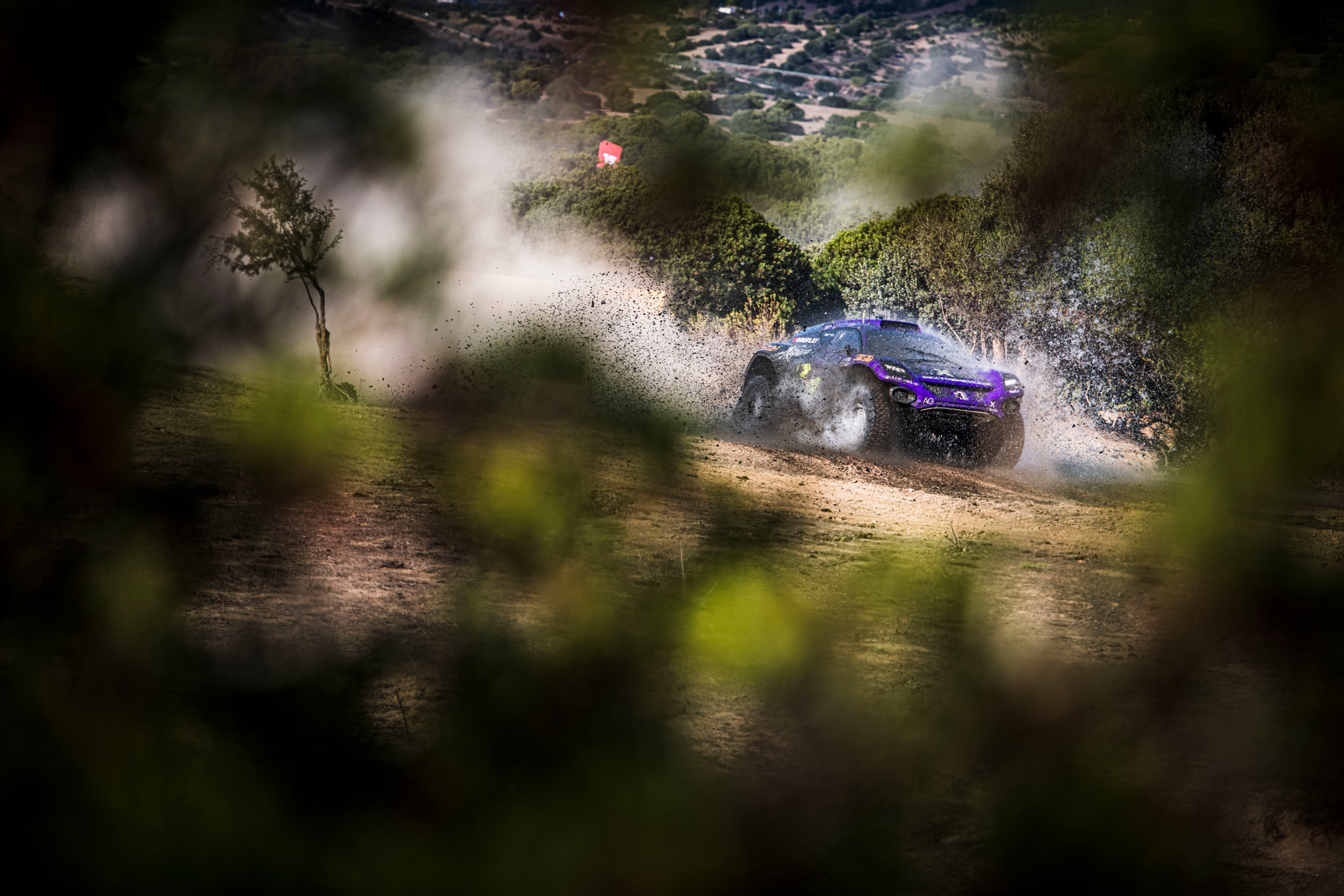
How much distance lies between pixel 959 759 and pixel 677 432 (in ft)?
3.05

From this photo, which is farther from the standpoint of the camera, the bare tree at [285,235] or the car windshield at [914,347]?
the car windshield at [914,347]

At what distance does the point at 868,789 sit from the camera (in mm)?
2008

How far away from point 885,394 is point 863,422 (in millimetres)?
320

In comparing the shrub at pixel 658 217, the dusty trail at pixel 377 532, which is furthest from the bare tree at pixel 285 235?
the shrub at pixel 658 217

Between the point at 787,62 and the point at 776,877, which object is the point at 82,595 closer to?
the point at 776,877

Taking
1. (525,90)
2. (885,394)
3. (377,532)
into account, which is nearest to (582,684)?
(377,532)

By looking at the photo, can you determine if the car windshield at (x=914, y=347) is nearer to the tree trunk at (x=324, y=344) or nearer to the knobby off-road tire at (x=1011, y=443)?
the knobby off-road tire at (x=1011, y=443)

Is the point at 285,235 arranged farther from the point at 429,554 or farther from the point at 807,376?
the point at 807,376

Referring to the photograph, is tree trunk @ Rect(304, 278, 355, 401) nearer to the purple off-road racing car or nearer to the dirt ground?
the dirt ground

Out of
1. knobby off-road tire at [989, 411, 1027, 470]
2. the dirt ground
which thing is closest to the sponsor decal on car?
knobby off-road tire at [989, 411, 1027, 470]

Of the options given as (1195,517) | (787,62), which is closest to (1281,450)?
(1195,517)

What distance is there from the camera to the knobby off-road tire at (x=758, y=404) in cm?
565

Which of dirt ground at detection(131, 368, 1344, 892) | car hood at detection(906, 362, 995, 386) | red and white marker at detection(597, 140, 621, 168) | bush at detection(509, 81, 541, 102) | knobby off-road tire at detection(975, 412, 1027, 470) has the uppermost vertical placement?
bush at detection(509, 81, 541, 102)

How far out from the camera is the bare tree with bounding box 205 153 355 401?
1.50 metres
